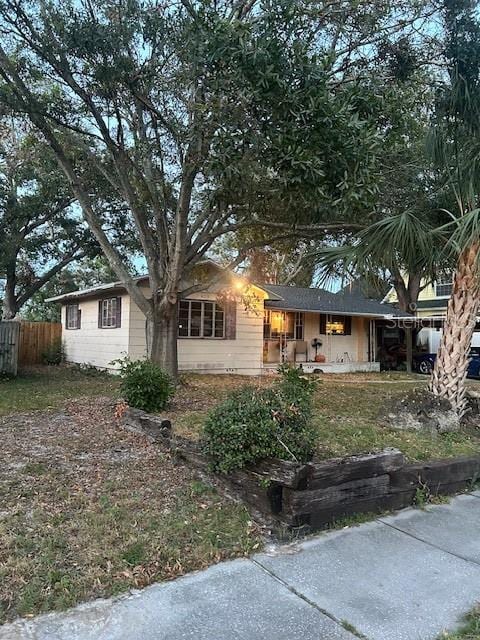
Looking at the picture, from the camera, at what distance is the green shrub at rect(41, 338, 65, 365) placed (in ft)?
59.0

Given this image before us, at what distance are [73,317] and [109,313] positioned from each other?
3.83 metres

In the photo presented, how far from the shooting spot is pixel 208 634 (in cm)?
240

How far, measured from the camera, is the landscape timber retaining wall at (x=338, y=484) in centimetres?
357

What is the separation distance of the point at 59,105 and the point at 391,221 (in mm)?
6926

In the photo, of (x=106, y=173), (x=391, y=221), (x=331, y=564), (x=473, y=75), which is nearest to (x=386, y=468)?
(x=331, y=564)

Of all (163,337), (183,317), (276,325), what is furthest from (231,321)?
(163,337)

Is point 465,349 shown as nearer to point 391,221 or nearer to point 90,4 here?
point 391,221

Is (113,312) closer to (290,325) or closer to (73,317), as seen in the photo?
(73,317)

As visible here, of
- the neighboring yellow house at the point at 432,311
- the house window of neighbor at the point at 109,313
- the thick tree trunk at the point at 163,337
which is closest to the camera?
the thick tree trunk at the point at 163,337

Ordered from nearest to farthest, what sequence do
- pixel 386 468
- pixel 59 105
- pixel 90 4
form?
pixel 386 468, pixel 90 4, pixel 59 105

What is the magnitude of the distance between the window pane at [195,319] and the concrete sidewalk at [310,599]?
37.5 ft

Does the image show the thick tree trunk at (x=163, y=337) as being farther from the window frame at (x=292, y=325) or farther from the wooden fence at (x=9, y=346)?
the window frame at (x=292, y=325)

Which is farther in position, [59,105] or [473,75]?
[59,105]

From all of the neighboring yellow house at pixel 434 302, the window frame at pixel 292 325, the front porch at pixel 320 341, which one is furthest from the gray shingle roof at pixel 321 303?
the neighboring yellow house at pixel 434 302
